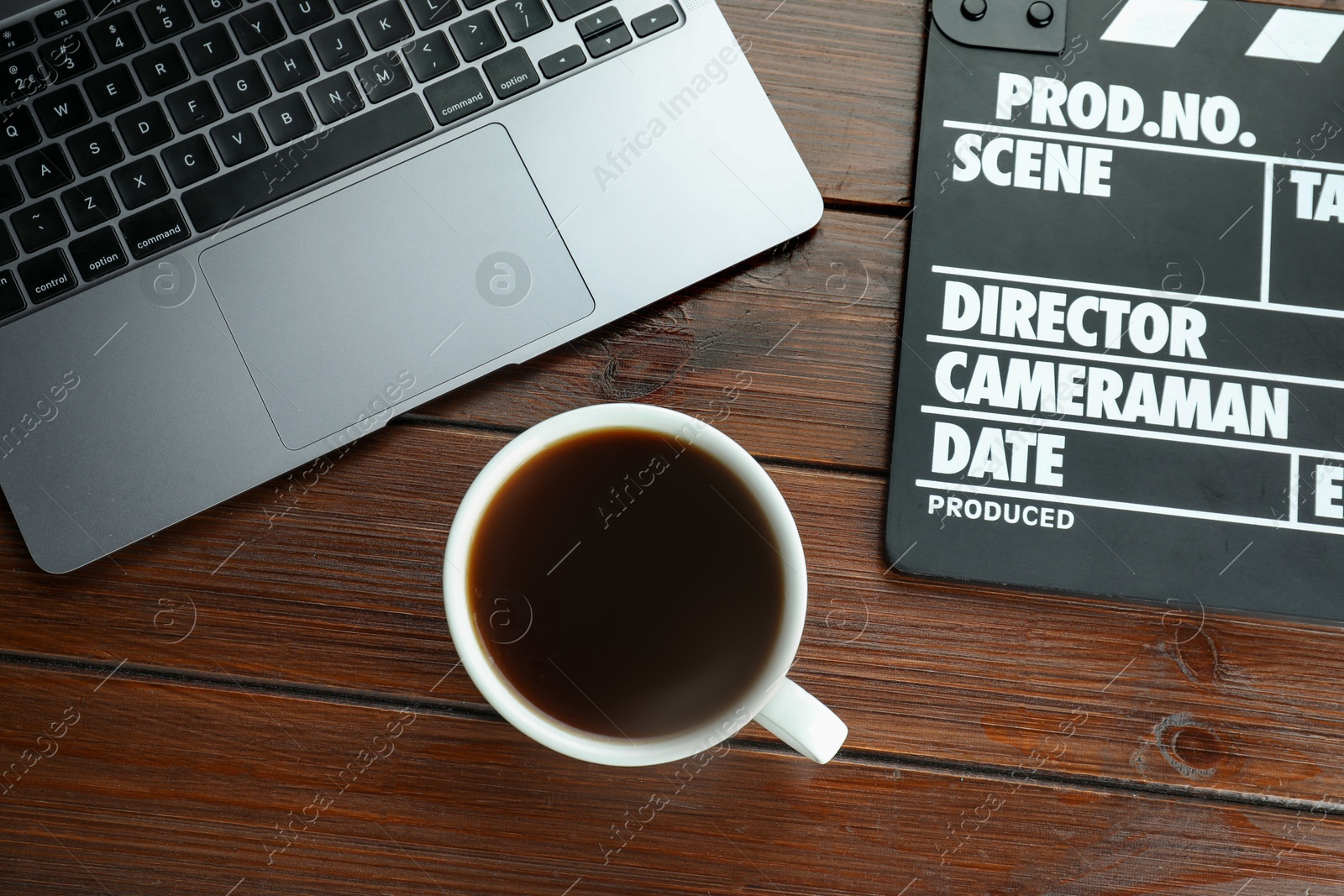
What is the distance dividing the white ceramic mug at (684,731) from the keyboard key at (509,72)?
22 centimetres

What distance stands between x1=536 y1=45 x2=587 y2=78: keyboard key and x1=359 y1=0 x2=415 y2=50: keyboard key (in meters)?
0.08

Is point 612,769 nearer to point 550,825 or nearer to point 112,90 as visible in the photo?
point 550,825

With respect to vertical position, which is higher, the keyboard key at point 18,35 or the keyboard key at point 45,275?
the keyboard key at point 18,35

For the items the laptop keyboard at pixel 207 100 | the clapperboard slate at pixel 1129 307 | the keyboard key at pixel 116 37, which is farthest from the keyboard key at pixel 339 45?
the clapperboard slate at pixel 1129 307

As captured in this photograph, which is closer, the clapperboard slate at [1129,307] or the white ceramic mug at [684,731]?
the white ceramic mug at [684,731]

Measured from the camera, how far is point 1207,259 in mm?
547

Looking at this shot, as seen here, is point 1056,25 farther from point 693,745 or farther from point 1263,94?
point 693,745

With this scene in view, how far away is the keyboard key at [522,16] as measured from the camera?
20.7 inches

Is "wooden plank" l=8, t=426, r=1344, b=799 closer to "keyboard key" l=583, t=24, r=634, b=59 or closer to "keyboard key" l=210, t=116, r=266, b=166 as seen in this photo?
"keyboard key" l=210, t=116, r=266, b=166

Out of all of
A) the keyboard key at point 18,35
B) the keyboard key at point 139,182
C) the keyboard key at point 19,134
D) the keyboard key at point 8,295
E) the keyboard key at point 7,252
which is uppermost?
the keyboard key at point 18,35

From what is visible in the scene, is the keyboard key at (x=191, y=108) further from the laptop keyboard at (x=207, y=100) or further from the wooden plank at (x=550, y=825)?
the wooden plank at (x=550, y=825)

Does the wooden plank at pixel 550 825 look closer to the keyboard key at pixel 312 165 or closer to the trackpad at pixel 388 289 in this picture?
the trackpad at pixel 388 289

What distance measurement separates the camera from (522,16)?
53 cm

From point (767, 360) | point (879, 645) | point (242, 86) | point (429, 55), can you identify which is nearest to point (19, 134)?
point (242, 86)
